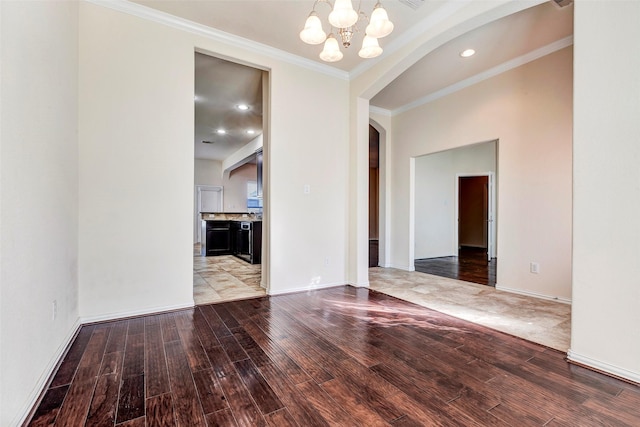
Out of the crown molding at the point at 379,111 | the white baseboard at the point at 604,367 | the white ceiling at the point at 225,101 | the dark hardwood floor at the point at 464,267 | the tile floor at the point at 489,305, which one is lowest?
the dark hardwood floor at the point at 464,267

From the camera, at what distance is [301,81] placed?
12.2 ft

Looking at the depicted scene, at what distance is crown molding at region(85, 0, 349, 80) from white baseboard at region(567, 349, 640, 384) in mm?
3904

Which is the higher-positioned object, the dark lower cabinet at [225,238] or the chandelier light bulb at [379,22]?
the chandelier light bulb at [379,22]

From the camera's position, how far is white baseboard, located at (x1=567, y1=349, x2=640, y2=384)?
5.65ft

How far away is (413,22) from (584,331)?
3.08m

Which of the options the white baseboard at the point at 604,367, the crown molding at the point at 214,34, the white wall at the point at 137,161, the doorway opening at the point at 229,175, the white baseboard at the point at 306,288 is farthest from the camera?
the doorway opening at the point at 229,175

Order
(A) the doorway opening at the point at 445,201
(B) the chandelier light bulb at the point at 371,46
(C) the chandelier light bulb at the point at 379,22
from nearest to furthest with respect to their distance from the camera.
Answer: (C) the chandelier light bulb at the point at 379,22
(B) the chandelier light bulb at the point at 371,46
(A) the doorway opening at the point at 445,201

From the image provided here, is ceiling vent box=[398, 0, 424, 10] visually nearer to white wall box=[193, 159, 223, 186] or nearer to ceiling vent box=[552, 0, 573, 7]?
ceiling vent box=[552, 0, 573, 7]

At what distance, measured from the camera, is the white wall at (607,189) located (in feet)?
5.71

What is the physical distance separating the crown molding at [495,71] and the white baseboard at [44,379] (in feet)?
17.9

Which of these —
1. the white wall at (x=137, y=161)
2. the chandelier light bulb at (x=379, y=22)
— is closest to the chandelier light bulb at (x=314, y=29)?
the chandelier light bulb at (x=379, y=22)

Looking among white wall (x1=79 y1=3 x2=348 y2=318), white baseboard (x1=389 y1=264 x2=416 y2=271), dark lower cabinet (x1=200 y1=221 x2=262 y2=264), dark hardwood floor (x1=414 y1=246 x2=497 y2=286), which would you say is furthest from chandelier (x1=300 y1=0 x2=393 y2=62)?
dark lower cabinet (x1=200 y1=221 x2=262 y2=264)

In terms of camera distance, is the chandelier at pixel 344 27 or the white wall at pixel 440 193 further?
the white wall at pixel 440 193

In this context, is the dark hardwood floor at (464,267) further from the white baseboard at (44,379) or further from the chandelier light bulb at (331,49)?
the white baseboard at (44,379)
